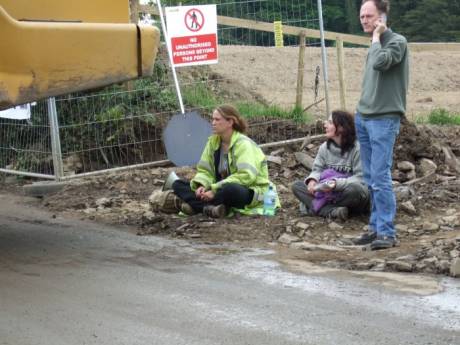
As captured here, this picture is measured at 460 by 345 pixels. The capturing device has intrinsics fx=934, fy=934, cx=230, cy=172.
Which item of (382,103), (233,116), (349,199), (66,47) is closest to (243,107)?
(233,116)

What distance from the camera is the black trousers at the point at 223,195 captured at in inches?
310

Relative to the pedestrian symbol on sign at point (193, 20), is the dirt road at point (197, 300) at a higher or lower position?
lower

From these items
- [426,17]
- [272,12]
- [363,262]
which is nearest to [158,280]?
[363,262]

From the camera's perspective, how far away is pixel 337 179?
7.79 metres

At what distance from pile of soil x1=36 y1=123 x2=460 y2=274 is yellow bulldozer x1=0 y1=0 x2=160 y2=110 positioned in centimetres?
168

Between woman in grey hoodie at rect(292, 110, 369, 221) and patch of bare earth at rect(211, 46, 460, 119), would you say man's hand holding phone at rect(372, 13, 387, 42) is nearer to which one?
woman in grey hoodie at rect(292, 110, 369, 221)

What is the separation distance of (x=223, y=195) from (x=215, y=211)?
15 cm

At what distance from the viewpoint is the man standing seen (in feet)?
22.5

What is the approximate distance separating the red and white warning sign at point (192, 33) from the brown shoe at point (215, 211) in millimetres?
2863

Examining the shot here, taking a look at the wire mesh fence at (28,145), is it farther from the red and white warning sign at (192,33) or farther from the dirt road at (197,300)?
the dirt road at (197,300)

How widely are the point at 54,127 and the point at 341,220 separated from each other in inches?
134

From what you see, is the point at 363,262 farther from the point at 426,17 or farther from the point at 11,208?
the point at 426,17

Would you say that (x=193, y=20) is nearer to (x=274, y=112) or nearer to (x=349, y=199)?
(x=274, y=112)

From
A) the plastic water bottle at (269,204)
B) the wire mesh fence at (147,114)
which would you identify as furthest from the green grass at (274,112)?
the plastic water bottle at (269,204)
